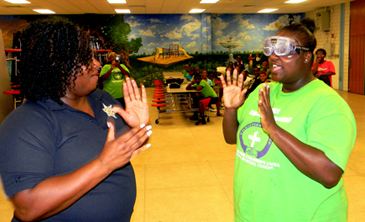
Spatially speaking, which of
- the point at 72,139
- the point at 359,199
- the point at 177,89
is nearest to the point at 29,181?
the point at 72,139

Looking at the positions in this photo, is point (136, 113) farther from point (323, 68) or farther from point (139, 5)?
point (139, 5)

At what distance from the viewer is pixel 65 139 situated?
1211 millimetres

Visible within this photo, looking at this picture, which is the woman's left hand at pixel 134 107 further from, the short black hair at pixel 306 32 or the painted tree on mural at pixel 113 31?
the painted tree on mural at pixel 113 31

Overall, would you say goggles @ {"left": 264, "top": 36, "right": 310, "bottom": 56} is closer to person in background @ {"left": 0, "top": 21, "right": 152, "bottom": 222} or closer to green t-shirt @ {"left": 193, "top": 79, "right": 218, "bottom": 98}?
person in background @ {"left": 0, "top": 21, "right": 152, "bottom": 222}

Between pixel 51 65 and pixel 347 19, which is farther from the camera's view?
pixel 347 19

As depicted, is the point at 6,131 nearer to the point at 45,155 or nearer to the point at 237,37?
the point at 45,155

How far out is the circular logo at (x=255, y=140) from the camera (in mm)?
1420

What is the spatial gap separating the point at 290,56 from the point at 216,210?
213cm

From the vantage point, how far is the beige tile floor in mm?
3090

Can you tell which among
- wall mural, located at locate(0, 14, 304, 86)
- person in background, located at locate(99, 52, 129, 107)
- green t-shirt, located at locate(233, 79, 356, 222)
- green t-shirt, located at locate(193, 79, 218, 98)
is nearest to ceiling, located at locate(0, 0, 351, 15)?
wall mural, located at locate(0, 14, 304, 86)

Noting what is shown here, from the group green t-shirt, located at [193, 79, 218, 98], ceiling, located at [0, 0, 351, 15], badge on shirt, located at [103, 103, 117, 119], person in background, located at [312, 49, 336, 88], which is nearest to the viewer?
badge on shirt, located at [103, 103, 117, 119]

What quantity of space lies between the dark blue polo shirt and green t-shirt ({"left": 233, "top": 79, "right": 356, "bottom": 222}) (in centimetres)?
61

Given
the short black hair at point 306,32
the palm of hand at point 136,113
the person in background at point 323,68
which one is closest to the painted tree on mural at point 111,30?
A: the person in background at point 323,68

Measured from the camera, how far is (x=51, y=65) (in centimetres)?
124
